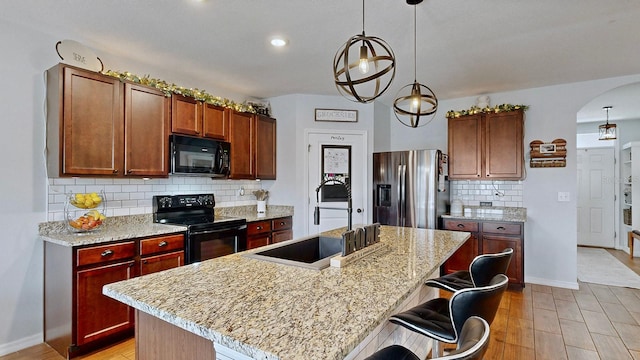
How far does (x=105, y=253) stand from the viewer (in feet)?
8.02

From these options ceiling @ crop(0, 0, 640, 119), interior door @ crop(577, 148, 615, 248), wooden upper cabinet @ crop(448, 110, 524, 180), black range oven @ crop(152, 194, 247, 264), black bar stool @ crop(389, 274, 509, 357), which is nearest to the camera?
black bar stool @ crop(389, 274, 509, 357)

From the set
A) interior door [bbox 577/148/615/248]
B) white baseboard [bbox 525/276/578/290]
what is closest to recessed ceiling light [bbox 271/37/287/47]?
white baseboard [bbox 525/276/578/290]

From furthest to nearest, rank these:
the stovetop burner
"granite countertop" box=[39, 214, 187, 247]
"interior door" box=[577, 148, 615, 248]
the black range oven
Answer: "interior door" box=[577, 148, 615, 248] → the stovetop burner → the black range oven → "granite countertop" box=[39, 214, 187, 247]

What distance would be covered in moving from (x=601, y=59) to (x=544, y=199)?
1698 mm

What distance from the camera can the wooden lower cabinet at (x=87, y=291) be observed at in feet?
7.68

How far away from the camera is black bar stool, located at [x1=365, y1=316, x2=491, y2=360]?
0.82 meters

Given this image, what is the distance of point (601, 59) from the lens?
3213 millimetres

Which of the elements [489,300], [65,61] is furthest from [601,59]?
[65,61]

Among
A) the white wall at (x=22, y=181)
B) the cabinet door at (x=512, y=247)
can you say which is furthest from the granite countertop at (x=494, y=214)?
the white wall at (x=22, y=181)

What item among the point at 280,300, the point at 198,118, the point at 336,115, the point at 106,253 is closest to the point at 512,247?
the point at 336,115

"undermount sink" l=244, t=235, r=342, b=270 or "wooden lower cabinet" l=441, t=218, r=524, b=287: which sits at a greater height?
"undermount sink" l=244, t=235, r=342, b=270

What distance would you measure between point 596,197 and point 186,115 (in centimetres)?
727

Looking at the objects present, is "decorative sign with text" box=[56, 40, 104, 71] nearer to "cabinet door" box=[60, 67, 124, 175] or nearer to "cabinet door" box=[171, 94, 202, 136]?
"cabinet door" box=[60, 67, 124, 175]

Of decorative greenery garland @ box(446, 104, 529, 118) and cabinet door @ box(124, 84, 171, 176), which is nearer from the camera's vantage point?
cabinet door @ box(124, 84, 171, 176)
